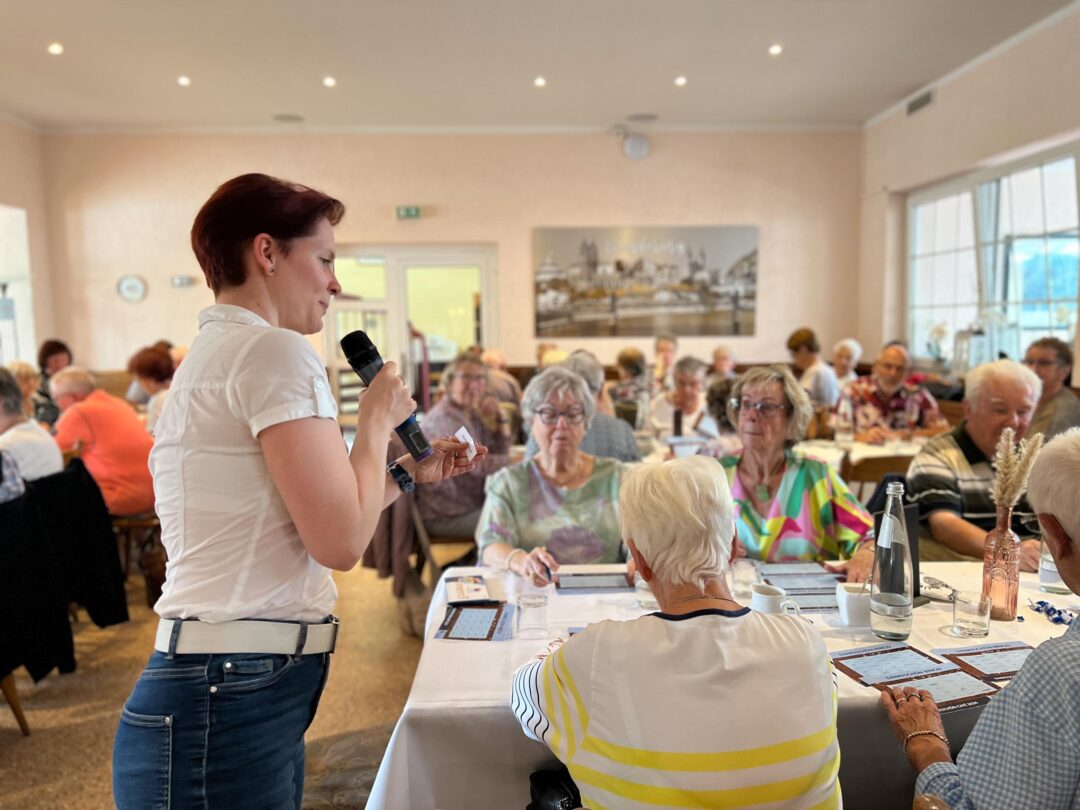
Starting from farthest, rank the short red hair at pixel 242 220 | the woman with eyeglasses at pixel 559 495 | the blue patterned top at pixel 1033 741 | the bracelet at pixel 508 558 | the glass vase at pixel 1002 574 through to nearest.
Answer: the woman with eyeglasses at pixel 559 495 → the bracelet at pixel 508 558 → the glass vase at pixel 1002 574 → the short red hair at pixel 242 220 → the blue patterned top at pixel 1033 741

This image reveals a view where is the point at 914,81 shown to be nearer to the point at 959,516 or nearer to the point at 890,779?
the point at 959,516

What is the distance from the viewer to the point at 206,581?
1094 millimetres

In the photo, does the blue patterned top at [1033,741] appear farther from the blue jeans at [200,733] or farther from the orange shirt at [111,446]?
the orange shirt at [111,446]

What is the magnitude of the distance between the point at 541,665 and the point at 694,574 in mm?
293

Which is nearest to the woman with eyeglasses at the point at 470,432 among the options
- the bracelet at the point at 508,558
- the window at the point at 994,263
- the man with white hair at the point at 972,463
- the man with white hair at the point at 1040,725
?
the bracelet at the point at 508,558

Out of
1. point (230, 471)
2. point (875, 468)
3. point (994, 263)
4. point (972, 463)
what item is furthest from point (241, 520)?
point (994, 263)

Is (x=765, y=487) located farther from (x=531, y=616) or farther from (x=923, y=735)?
(x=923, y=735)

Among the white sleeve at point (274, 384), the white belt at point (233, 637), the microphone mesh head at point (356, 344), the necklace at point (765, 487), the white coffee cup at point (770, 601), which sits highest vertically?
the microphone mesh head at point (356, 344)

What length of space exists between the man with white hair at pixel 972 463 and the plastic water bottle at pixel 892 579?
1.01m

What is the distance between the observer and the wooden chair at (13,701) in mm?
2801

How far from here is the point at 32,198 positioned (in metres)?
8.28

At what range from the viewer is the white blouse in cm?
107

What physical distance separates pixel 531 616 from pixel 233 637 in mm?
876

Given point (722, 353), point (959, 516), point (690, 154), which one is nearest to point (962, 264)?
point (722, 353)
